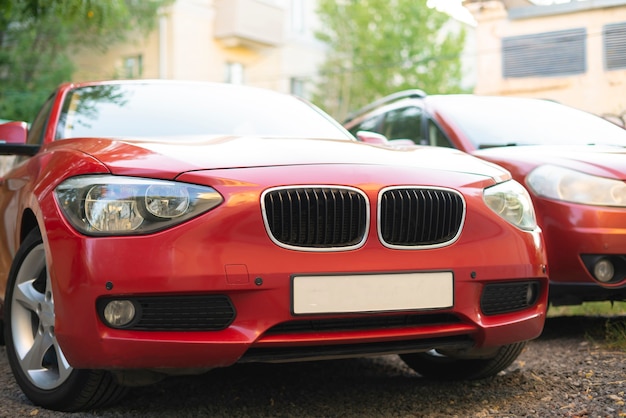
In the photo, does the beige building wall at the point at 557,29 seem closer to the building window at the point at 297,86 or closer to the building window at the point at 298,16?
the building window at the point at 297,86

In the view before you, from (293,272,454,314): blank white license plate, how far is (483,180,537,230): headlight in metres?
0.39

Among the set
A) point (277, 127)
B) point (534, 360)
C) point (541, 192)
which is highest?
point (277, 127)

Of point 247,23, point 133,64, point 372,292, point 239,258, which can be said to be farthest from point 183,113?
point 247,23

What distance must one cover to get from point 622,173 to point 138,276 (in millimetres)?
2568

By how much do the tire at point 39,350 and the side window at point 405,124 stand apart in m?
2.96

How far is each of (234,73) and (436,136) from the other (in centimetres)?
1961

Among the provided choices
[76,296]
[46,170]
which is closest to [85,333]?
[76,296]

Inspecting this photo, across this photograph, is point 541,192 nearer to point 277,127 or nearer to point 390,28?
point 277,127

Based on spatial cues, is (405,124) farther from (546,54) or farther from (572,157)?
(546,54)

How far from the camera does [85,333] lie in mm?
2559

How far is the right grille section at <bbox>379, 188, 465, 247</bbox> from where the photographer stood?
9.02ft

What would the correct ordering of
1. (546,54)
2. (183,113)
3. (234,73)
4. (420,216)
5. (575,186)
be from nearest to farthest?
(420,216), (183,113), (575,186), (546,54), (234,73)

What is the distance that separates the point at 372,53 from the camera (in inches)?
1035

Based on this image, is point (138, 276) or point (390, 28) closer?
point (138, 276)
